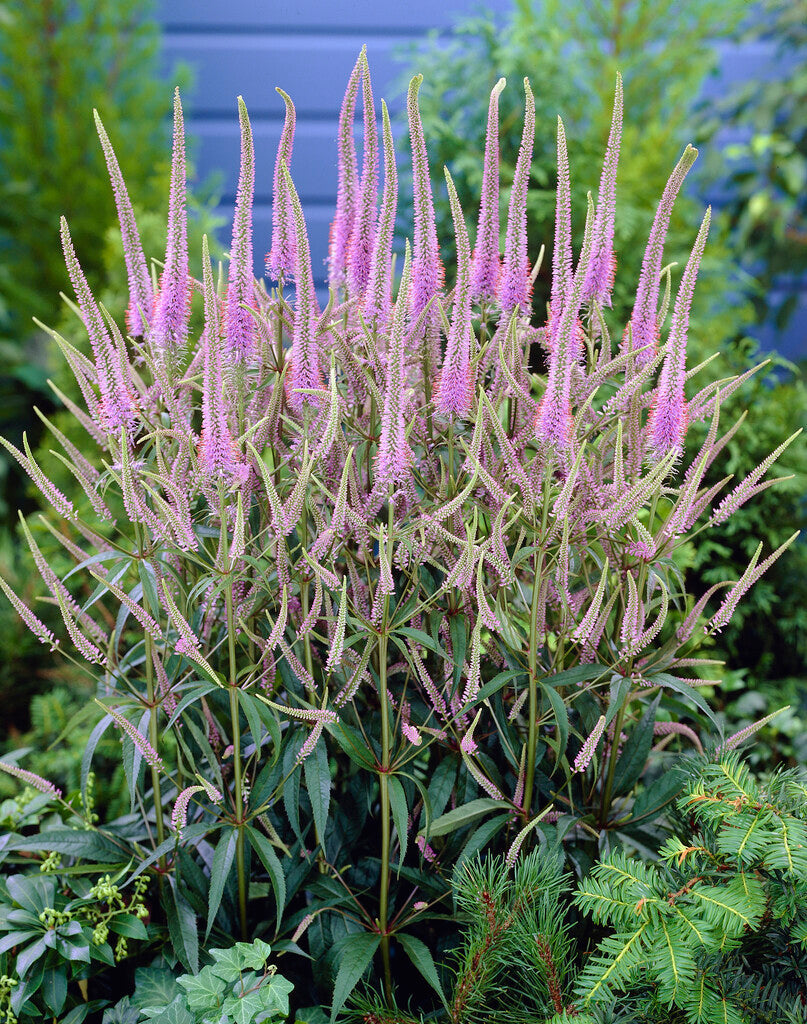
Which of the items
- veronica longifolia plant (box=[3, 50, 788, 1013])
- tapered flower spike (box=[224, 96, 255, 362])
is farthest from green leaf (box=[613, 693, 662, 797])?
tapered flower spike (box=[224, 96, 255, 362])

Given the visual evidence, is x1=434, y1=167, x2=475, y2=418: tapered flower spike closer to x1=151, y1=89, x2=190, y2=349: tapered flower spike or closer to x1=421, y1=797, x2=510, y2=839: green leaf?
x1=151, y1=89, x2=190, y2=349: tapered flower spike

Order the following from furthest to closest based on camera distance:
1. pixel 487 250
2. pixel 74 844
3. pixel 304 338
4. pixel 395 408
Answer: pixel 74 844, pixel 487 250, pixel 304 338, pixel 395 408

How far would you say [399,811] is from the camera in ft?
3.75

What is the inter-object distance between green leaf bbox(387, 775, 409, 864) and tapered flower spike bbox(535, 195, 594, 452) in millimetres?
499

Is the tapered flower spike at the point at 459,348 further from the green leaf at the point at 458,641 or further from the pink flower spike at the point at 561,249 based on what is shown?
the green leaf at the point at 458,641

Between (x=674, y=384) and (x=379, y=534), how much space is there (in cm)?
45

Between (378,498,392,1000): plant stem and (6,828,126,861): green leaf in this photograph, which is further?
(6,828,126,861): green leaf

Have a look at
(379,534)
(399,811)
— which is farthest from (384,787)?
(379,534)

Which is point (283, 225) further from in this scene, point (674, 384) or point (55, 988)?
point (55, 988)

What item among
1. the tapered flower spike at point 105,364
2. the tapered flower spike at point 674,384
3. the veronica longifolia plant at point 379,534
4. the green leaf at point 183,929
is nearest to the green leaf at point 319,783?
the veronica longifolia plant at point 379,534

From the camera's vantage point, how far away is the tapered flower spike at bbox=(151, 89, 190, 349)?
3.79ft

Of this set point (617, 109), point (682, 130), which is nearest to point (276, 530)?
point (617, 109)

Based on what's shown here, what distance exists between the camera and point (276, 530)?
1112 mm

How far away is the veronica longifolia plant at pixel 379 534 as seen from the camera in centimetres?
112
